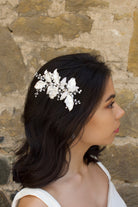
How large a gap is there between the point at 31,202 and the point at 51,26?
3.44ft

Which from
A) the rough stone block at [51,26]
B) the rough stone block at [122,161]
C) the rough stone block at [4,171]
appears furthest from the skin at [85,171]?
the rough stone block at [4,171]

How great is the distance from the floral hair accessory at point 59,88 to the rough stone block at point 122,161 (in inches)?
32.4

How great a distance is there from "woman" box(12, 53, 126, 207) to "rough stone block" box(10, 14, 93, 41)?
0.47 metres

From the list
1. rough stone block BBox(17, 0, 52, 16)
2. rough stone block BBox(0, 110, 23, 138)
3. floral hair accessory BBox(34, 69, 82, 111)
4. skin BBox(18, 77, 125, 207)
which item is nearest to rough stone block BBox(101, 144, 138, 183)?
skin BBox(18, 77, 125, 207)

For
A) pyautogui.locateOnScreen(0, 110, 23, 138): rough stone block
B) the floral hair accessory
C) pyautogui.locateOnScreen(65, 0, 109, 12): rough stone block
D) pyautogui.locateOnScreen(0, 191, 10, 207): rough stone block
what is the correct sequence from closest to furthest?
1. the floral hair accessory
2. pyautogui.locateOnScreen(65, 0, 109, 12): rough stone block
3. pyautogui.locateOnScreen(0, 110, 23, 138): rough stone block
4. pyautogui.locateOnScreen(0, 191, 10, 207): rough stone block

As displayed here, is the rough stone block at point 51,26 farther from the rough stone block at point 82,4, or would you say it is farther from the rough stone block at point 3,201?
the rough stone block at point 3,201

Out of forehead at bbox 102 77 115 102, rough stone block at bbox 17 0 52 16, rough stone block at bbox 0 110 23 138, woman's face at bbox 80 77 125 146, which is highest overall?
rough stone block at bbox 17 0 52 16

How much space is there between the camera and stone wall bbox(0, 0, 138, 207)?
69.9 inches

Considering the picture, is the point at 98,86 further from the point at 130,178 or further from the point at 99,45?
the point at 130,178

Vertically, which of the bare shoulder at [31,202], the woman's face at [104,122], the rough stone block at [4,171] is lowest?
the rough stone block at [4,171]

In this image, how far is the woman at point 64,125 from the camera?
1259 mm

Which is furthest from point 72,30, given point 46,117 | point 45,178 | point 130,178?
point 130,178

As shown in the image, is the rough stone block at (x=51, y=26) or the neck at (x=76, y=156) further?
the rough stone block at (x=51, y=26)

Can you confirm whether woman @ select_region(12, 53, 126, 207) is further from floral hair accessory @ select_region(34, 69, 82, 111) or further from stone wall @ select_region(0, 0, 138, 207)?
stone wall @ select_region(0, 0, 138, 207)
